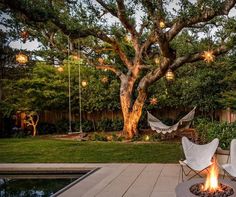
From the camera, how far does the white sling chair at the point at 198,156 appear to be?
5.17 metres

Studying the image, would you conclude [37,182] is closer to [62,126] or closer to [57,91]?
[57,91]

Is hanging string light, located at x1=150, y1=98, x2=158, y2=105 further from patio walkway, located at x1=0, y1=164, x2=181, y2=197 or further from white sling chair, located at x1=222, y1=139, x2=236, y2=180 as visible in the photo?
white sling chair, located at x1=222, y1=139, x2=236, y2=180

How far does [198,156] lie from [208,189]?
184cm

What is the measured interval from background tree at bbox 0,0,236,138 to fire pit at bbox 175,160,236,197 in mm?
5061

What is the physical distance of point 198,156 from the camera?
550 cm

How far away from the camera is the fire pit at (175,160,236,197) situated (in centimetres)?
355

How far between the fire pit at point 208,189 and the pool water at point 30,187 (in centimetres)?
239

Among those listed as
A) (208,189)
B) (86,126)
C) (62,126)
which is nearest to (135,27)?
(86,126)

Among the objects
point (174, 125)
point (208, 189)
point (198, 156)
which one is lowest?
point (208, 189)

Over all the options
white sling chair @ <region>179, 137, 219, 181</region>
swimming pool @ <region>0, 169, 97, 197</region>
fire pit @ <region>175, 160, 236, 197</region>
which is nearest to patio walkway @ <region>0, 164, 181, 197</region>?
swimming pool @ <region>0, 169, 97, 197</region>

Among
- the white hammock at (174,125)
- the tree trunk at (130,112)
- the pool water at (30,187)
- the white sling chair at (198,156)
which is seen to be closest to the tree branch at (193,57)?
the white hammock at (174,125)

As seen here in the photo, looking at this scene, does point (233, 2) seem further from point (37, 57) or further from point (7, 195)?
point (37, 57)

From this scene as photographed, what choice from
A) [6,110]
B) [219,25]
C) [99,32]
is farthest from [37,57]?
[219,25]

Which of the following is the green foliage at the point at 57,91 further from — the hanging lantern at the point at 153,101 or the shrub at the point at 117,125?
the hanging lantern at the point at 153,101
